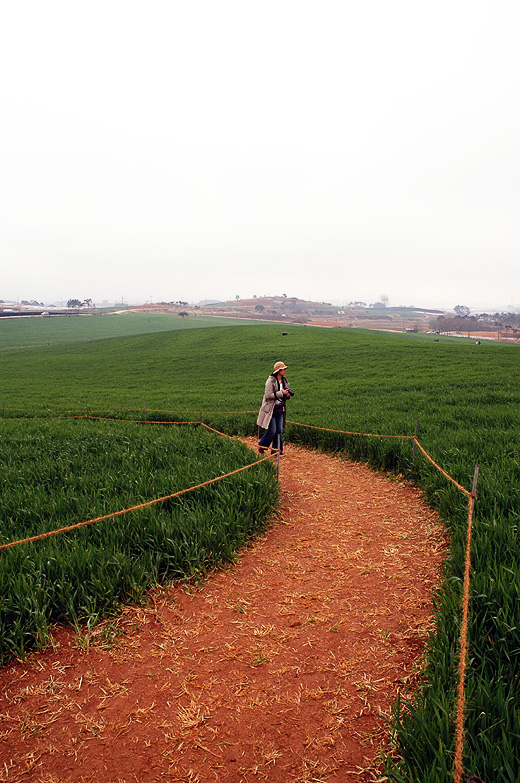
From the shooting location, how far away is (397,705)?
3.07 meters

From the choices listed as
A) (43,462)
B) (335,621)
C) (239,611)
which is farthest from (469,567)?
(43,462)

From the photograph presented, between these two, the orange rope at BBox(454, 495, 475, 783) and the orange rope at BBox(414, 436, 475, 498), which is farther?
the orange rope at BBox(414, 436, 475, 498)

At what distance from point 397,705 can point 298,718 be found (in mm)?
765

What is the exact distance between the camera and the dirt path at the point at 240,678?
2992 millimetres

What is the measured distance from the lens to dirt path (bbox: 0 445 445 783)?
2.99 meters

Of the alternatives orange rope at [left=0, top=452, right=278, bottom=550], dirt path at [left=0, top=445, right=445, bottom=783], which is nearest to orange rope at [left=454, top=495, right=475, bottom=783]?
dirt path at [left=0, top=445, right=445, bottom=783]

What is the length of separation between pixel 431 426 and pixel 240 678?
26.9 feet

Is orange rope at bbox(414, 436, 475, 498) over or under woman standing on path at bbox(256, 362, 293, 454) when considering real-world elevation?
under

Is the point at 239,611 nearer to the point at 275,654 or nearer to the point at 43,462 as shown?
the point at 275,654

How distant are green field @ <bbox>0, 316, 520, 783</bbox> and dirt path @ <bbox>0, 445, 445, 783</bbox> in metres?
0.50

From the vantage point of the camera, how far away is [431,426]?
413 inches

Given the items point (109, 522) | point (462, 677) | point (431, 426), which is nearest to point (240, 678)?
point (462, 677)

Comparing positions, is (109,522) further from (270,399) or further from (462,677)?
(270,399)

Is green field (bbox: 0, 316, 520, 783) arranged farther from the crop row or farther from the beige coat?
the crop row
